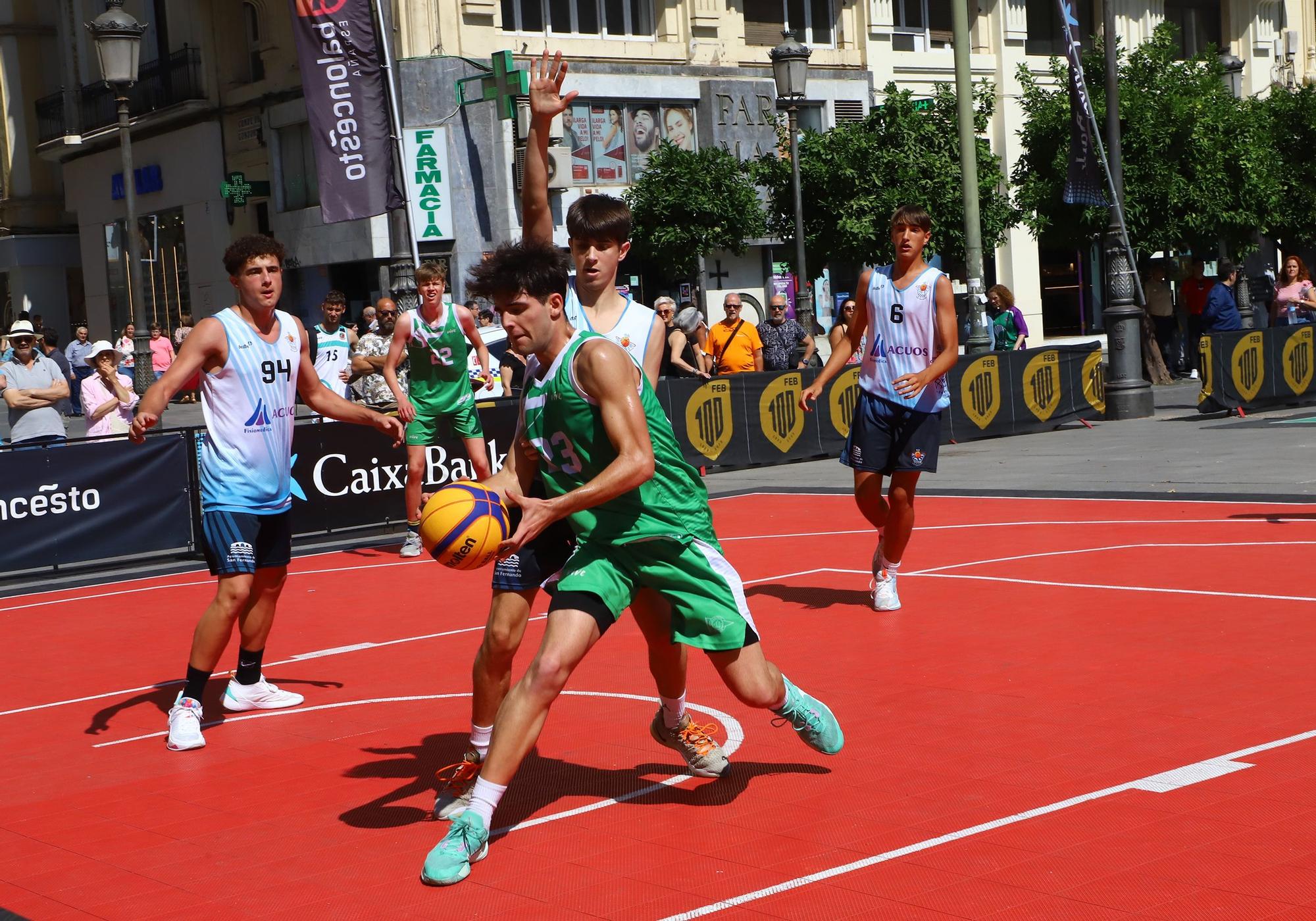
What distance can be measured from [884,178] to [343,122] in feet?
37.3

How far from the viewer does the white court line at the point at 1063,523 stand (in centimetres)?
1177

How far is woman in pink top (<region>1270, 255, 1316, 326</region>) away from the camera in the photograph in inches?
846

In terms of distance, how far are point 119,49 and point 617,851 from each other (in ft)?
67.5

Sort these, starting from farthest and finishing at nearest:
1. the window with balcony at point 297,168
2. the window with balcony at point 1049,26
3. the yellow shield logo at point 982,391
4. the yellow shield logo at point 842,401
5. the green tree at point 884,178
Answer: the window with balcony at point 1049,26 < the window with balcony at point 297,168 < the green tree at point 884,178 < the yellow shield logo at point 982,391 < the yellow shield logo at point 842,401

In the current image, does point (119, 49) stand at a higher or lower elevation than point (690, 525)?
higher

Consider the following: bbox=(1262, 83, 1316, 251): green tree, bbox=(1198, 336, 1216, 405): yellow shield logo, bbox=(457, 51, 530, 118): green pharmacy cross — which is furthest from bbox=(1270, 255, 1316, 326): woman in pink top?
bbox=(457, 51, 530, 118): green pharmacy cross

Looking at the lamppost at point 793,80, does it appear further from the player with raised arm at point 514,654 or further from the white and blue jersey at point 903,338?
the player with raised arm at point 514,654

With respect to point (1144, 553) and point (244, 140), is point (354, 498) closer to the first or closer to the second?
point (1144, 553)

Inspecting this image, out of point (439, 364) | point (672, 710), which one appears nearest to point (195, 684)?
point (672, 710)

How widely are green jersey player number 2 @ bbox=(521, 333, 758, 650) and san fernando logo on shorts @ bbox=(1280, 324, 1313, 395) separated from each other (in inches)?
711

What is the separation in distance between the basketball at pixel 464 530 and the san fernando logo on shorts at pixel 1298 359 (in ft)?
61.3

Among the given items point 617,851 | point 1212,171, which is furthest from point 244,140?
point 617,851

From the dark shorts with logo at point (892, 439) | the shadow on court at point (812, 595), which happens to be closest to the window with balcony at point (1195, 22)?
the shadow on court at point (812, 595)

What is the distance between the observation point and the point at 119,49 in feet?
75.3
